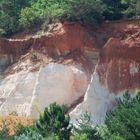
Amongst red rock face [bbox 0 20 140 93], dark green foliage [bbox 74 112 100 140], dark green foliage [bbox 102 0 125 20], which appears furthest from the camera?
dark green foliage [bbox 102 0 125 20]

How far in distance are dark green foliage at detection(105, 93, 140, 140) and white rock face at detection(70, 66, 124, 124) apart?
12.0 ft

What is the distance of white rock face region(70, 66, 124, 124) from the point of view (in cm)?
3512

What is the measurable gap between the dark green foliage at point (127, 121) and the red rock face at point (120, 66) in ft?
12.0

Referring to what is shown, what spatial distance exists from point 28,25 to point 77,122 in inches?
311

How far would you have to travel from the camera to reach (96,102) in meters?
35.4

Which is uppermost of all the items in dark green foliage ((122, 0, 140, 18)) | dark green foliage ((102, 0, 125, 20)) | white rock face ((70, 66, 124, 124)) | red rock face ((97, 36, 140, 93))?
dark green foliage ((122, 0, 140, 18))

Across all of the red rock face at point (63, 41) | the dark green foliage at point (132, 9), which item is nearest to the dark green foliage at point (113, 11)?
the dark green foliage at point (132, 9)

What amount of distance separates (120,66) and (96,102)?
83.5 inches

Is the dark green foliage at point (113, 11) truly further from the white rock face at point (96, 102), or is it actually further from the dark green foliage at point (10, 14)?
the dark green foliage at point (10, 14)

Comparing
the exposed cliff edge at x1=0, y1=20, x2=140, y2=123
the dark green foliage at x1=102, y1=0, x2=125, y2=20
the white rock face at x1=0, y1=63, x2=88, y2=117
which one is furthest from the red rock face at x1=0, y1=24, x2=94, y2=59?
the dark green foliage at x1=102, y1=0, x2=125, y2=20

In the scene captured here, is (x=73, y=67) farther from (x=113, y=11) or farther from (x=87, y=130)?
(x=87, y=130)

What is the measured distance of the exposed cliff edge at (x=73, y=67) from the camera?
116 ft

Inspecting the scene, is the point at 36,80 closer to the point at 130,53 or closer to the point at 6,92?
the point at 6,92

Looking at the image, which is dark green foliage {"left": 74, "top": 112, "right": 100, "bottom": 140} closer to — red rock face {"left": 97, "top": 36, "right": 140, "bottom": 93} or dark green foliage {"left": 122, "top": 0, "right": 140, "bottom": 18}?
red rock face {"left": 97, "top": 36, "right": 140, "bottom": 93}
